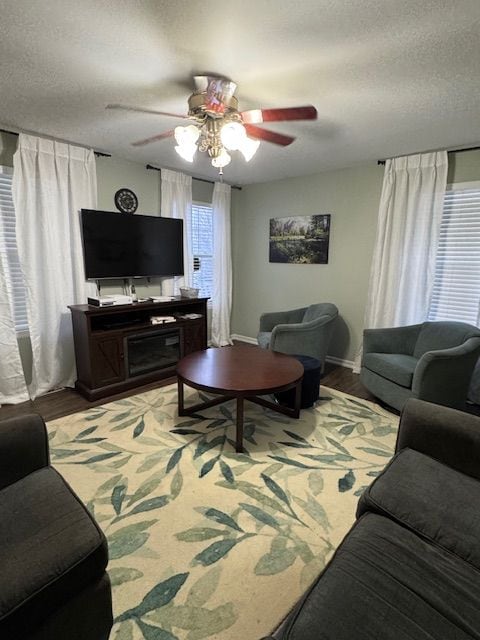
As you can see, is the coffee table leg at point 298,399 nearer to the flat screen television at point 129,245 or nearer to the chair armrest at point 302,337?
the chair armrest at point 302,337

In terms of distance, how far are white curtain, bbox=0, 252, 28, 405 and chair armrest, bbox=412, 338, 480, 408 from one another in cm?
356

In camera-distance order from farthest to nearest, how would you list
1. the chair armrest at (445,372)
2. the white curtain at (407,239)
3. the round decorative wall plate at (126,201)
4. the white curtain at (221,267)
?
the white curtain at (221,267)
the round decorative wall plate at (126,201)
the white curtain at (407,239)
the chair armrest at (445,372)

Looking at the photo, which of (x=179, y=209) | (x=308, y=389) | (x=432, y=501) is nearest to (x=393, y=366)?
(x=308, y=389)

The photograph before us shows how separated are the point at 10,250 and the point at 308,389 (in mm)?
3039

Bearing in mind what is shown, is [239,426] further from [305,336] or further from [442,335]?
[442,335]

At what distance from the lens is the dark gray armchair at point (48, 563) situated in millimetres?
928

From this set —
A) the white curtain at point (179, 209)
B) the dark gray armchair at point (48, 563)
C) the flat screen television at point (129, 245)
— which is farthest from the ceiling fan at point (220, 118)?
the white curtain at point (179, 209)

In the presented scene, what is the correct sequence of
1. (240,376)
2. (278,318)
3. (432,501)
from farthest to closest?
(278,318), (240,376), (432,501)

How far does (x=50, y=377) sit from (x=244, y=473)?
7.64ft

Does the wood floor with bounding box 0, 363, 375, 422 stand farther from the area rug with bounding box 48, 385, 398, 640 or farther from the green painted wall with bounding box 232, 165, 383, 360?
the green painted wall with bounding box 232, 165, 383, 360

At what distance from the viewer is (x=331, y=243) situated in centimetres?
416

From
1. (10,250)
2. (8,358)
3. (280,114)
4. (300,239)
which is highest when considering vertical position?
(280,114)

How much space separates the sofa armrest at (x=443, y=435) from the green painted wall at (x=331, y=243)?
2.58 meters

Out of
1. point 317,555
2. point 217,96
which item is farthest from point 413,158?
point 317,555
